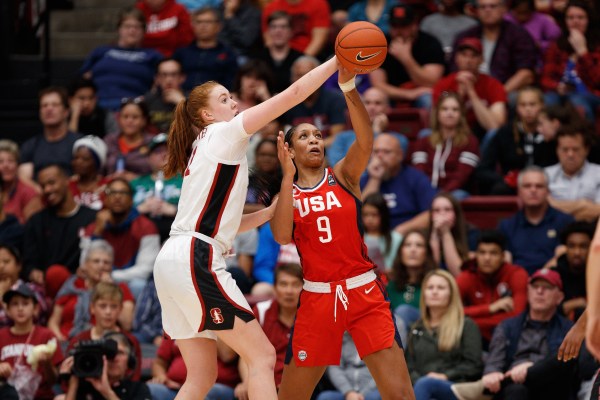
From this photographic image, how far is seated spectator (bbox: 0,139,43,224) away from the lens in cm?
1208

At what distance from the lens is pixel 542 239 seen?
10578mm

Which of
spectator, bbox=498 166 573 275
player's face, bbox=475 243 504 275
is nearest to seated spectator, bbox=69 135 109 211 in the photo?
player's face, bbox=475 243 504 275

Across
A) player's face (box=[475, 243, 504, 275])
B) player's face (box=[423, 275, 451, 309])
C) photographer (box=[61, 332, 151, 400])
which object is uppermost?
player's face (box=[475, 243, 504, 275])

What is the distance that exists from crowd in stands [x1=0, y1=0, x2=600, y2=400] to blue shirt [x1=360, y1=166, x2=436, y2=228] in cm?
2

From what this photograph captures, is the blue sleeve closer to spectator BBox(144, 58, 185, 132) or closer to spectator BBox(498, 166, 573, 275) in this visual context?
spectator BBox(498, 166, 573, 275)

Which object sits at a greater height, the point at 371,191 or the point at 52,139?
the point at 52,139

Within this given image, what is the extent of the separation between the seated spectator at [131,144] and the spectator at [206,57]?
1089 millimetres

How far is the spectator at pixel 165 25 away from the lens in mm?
14602

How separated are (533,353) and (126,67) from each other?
6.67 meters

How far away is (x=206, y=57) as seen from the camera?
13.7m

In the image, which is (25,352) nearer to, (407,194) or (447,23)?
(407,194)

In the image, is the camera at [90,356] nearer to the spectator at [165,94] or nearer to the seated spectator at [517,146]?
the spectator at [165,94]

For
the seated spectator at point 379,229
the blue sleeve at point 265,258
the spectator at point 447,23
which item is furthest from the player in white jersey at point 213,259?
the spectator at point 447,23

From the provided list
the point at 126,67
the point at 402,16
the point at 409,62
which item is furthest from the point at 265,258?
the point at 126,67
